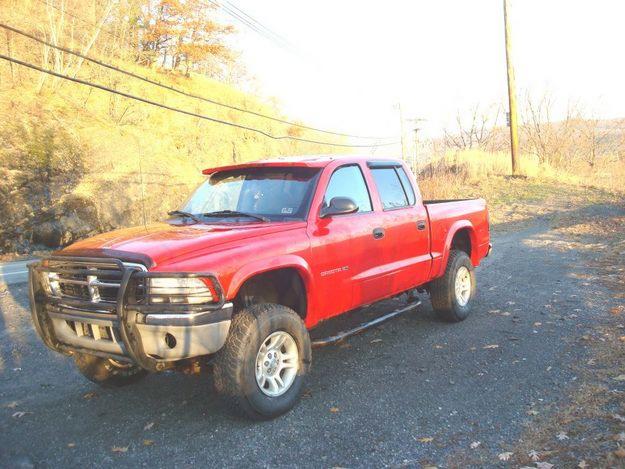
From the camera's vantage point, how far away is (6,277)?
12.2m

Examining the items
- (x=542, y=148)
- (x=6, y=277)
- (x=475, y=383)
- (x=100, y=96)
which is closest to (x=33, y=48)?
(x=100, y=96)

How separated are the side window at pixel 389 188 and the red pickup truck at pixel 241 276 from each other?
17mm

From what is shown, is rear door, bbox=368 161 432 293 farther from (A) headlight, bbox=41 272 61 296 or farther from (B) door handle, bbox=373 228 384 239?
(A) headlight, bbox=41 272 61 296

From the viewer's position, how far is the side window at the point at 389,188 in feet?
18.2

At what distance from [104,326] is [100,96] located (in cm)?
2969

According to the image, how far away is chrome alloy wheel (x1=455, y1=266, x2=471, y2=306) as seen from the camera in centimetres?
659

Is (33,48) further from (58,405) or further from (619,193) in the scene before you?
(619,193)

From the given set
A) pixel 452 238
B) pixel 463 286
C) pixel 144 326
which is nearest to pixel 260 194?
pixel 144 326

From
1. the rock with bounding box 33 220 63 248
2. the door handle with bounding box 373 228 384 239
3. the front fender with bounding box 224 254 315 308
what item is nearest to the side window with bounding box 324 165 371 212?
the door handle with bounding box 373 228 384 239

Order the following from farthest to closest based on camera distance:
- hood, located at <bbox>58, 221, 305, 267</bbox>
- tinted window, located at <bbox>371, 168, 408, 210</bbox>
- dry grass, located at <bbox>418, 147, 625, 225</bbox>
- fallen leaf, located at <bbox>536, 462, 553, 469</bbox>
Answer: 1. dry grass, located at <bbox>418, 147, 625, 225</bbox>
2. tinted window, located at <bbox>371, 168, 408, 210</bbox>
3. hood, located at <bbox>58, 221, 305, 267</bbox>
4. fallen leaf, located at <bbox>536, 462, 553, 469</bbox>

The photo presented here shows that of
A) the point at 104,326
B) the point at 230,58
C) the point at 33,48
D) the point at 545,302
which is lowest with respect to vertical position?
the point at 545,302

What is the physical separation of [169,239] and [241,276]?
0.62m

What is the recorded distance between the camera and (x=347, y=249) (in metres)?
4.71

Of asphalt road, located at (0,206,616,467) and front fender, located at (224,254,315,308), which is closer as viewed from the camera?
asphalt road, located at (0,206,616,467)
